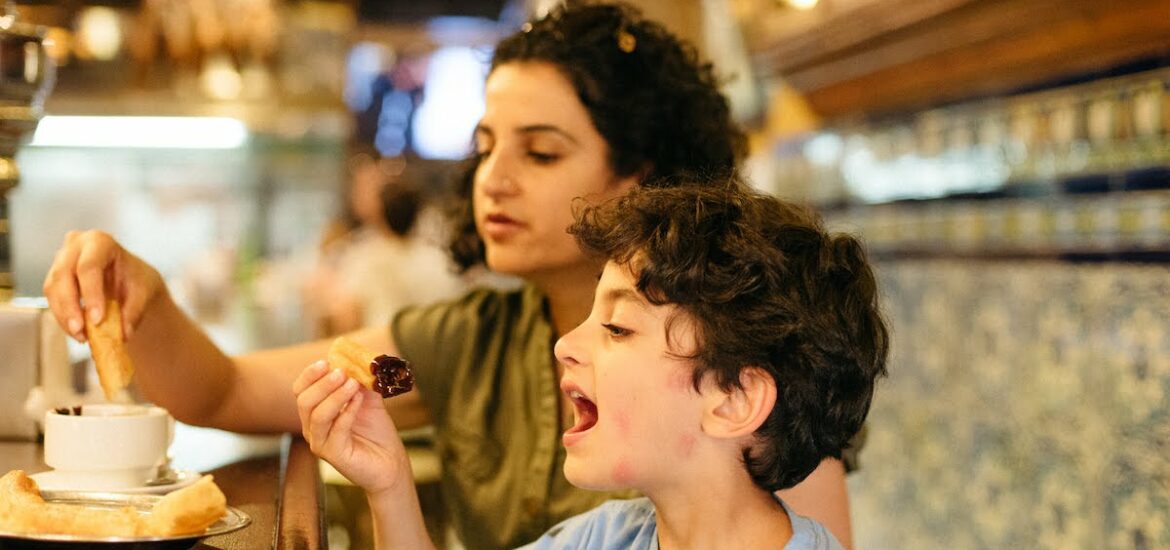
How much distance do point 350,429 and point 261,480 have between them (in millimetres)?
302

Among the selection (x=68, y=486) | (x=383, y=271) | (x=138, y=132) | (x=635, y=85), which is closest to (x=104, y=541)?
(x=68, y=486)

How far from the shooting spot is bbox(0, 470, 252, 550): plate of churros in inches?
43.1

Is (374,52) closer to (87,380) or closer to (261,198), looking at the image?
(261,198)

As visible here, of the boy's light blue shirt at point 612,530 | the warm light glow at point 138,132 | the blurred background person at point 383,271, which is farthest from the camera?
the warm light glow at point 138,132

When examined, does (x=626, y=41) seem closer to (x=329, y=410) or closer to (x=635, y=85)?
(x=635, y=85)

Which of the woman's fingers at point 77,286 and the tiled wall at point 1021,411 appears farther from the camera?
the tiled wall at point 1021,411

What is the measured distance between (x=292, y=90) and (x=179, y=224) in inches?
37.9

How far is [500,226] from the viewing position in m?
1.93

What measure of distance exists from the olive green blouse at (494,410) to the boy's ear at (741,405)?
546mm

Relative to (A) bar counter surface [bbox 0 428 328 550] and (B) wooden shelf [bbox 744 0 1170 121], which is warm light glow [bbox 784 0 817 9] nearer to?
(B) wooden shelf [bbox 744 0 1170 121]

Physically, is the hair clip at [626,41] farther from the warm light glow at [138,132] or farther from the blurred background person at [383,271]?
the warm light glow at [138,132]

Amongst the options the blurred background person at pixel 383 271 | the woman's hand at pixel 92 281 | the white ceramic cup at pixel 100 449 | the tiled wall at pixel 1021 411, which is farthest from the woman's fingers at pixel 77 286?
the blurred background person at pixel 383 271

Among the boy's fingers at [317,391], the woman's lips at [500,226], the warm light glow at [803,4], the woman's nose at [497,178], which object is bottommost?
the boy's fingers at [317,391]

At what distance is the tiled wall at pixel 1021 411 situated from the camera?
2031mm
